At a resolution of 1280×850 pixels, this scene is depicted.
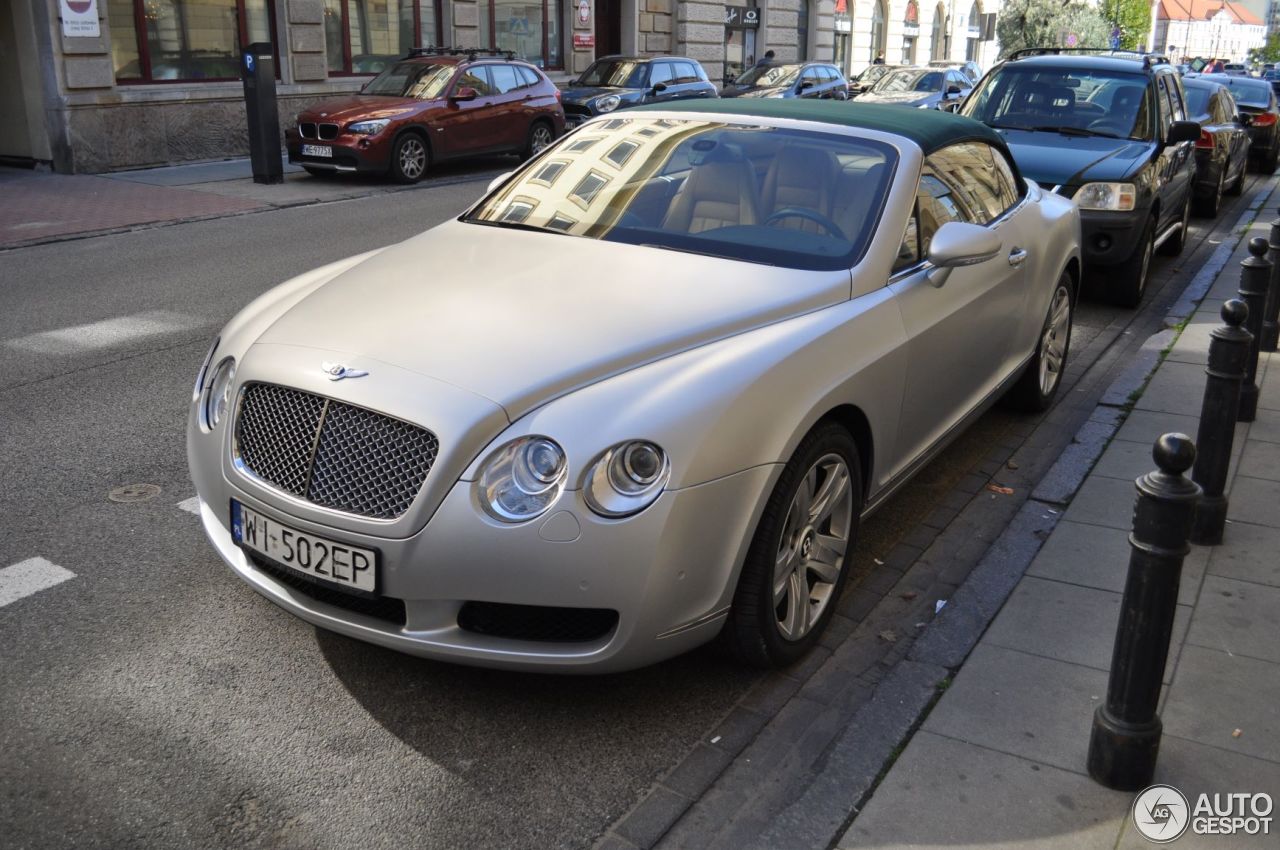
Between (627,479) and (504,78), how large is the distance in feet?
52.9

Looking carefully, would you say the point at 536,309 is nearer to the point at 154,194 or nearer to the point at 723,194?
the point at 723,194

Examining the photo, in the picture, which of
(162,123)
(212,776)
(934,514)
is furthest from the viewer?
(162,123)

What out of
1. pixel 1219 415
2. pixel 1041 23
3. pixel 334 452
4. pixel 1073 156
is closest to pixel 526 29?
pixel 1073 156

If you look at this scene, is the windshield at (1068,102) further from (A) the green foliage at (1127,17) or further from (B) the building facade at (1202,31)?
(B) the building facade at (1202,31)

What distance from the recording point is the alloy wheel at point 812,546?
3598 millimetres

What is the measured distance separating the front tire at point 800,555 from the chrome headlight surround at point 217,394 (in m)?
1.69

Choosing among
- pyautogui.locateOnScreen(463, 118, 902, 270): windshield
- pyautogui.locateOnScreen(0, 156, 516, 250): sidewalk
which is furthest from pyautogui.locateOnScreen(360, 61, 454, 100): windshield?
pyautogui.locateOnScreen(463, 118, 902, 270): windshield

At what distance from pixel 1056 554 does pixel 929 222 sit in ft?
4.46

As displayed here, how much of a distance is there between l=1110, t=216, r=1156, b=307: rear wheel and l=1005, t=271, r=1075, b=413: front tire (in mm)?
2742

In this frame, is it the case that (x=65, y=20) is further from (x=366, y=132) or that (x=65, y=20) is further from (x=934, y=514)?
(x=934, y=514)

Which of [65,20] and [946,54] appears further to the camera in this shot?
[946,54]

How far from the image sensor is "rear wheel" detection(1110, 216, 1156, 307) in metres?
9.10

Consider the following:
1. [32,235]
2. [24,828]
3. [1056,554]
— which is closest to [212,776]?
[24,828]

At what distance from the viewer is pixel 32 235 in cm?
1177
